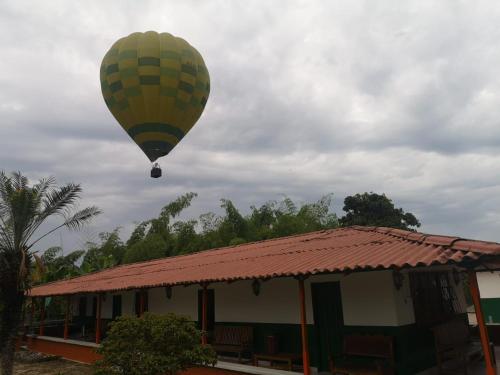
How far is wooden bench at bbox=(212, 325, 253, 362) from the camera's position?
10.4m

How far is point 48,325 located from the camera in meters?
20.2

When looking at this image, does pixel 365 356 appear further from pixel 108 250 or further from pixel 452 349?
pixel 108 250

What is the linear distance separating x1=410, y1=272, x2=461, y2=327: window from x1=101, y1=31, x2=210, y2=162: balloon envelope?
7.85 meters

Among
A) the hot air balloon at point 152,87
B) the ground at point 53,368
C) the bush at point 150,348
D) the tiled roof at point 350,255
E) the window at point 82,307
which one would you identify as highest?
the hot air balloon at point 152,87

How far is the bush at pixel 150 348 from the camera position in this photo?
6293mm

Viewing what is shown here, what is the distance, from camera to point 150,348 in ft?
21.4

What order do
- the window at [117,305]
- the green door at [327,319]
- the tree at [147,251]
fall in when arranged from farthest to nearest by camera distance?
the tree at [147,251] → the window at [117,305] → the green door at [327,319]

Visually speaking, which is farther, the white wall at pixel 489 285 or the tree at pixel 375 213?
the tree at pixel 375 213

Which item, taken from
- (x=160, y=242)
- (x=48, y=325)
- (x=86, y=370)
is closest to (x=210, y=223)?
(x=160, y=242)

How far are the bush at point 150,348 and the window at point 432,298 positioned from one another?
4.69 m

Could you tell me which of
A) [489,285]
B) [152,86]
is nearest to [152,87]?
[152,86]

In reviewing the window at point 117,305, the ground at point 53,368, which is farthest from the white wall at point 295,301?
the window at point 117,305

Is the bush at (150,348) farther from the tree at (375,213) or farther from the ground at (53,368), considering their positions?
the tree at (375,213)

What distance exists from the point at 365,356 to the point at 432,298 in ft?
7.59
